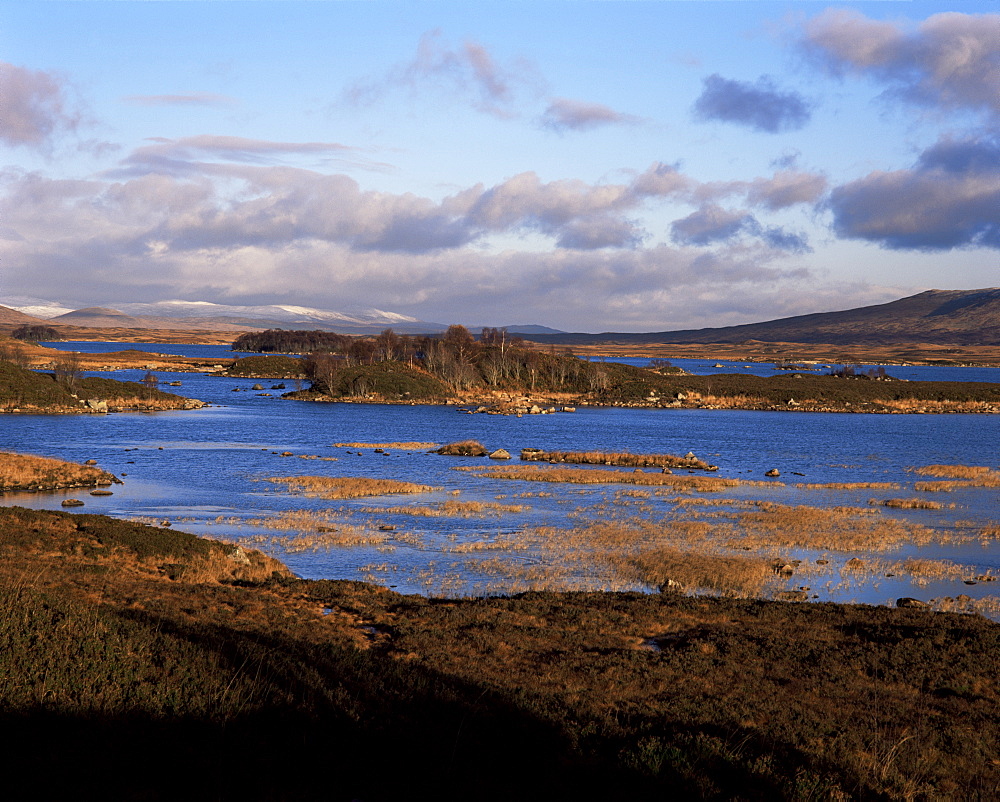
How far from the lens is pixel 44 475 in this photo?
49.9 meters

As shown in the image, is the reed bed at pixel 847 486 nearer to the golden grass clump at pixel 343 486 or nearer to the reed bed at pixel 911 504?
the reed bed at pixel 911 504

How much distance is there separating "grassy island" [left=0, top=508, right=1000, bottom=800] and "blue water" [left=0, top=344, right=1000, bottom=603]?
8382 millimetres

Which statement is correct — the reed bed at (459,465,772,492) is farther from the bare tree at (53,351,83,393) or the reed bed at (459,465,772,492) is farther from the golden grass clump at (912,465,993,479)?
the bare tree at (53,351,83,393)

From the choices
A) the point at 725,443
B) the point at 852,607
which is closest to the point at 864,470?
the point at 725,443

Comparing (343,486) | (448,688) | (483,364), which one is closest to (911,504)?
(343,486)

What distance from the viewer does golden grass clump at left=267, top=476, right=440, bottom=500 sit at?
50.9 meters

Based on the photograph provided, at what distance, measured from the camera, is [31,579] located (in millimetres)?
20406

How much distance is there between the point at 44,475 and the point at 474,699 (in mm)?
45682

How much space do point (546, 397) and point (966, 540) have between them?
115m

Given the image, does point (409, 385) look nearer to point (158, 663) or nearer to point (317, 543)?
point (317, 543)

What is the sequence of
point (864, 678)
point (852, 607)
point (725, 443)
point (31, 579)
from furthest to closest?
1. point (725, 443)
2. point (852, 607)
3. point (31, 579)
4. point (864, 678)

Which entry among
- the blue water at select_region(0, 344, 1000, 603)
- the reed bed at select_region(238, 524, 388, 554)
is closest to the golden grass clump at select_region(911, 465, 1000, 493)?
the blue water at select_region(0, 344, 1000, 603)

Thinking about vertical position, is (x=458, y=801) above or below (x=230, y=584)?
above

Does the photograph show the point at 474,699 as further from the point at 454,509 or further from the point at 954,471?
the point at 954,471
